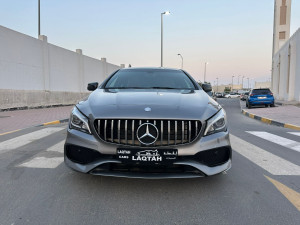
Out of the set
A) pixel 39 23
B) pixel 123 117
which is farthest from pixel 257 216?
pixel 39 23

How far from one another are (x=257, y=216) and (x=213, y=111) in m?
1.14

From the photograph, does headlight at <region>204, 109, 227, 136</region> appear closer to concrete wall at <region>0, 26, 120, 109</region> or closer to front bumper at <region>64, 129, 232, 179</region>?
front bumper at <region>64, 129, 232, 179</region>

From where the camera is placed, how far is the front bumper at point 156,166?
2602 millimetres

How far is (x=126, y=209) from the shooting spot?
2488 millimetres

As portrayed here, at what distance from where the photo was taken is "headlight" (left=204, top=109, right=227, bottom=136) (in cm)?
276

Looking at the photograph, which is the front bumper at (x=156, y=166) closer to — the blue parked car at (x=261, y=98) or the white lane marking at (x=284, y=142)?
the white lane marking at (x=284, y=142)

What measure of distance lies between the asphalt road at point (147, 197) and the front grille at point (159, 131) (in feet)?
2.00

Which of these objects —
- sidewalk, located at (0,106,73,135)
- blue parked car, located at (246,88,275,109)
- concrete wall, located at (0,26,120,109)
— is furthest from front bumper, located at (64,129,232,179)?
blue parked car, located at (246,88,275,109)

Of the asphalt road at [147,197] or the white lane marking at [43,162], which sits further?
the white lane marking at [43,162]

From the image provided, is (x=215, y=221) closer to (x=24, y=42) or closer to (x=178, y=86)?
(x=178, y=86)

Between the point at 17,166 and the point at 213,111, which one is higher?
the point at 213,111

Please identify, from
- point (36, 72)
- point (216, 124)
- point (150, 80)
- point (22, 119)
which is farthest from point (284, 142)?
point (36, 72)

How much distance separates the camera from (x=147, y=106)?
2869mm

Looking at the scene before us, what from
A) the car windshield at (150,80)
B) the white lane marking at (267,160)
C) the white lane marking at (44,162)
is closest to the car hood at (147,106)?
the car windshield at (150,80)
